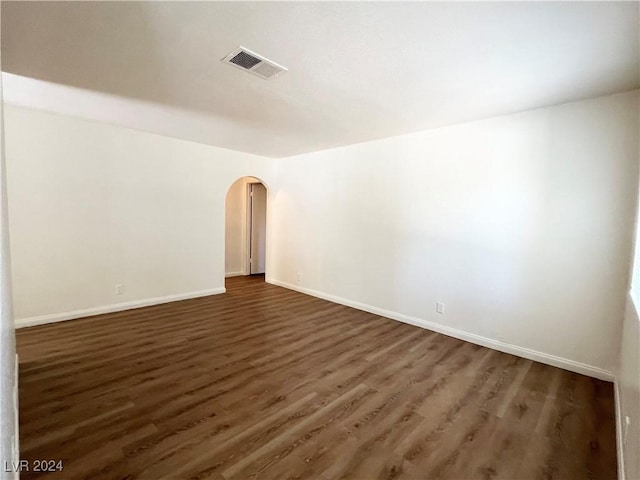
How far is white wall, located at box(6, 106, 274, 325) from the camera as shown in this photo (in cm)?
332

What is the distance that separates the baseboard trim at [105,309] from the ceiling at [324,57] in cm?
249

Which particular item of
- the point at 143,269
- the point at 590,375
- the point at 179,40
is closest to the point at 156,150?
the point at 143,269

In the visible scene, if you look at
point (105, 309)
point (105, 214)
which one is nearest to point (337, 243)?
point (105, 214)

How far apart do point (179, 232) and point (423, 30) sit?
165 inches

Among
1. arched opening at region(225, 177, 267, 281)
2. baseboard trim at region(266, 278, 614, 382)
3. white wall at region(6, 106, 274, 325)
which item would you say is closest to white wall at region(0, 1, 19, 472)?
white wall at region(6, 106, 274, 325)

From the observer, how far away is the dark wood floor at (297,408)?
1587 millimetres

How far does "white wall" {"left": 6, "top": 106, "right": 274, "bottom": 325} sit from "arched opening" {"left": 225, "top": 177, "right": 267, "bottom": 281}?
64.1 inches

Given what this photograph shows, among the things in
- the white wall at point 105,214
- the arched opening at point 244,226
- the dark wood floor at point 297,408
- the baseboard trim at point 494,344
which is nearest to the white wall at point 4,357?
the dark wood floor at point 297,408

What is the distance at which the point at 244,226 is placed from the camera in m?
6.80

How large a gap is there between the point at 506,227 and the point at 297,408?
2.74 meters

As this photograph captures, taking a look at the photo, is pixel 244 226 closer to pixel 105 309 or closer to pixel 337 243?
pixel 337 243

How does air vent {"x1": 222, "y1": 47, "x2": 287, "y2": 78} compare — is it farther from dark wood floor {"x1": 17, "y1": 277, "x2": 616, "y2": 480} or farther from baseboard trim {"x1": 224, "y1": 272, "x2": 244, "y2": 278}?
baseboard trim {"x1": 224, "y1": 272, "x2": 244, "y2": 278}

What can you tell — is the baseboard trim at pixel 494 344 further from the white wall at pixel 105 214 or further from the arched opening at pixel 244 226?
the arched opening at pixel 244 226

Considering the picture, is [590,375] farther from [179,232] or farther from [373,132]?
[179,232]
